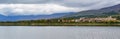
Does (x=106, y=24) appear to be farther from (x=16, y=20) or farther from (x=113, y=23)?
(x=16, y=20)

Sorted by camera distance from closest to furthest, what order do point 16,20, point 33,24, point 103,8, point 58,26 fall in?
point 58,26, point 33,24, point 16,20, point 103,8

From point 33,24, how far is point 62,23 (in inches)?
162

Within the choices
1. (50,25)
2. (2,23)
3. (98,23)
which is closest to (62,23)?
(50,25)

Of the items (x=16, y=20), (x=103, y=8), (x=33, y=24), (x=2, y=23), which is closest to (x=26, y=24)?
(x=33, y=24)

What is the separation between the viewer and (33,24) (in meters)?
49.0

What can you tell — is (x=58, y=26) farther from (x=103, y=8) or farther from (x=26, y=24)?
(x=103, y=8)

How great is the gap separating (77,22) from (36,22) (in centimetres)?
579

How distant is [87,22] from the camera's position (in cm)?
4838

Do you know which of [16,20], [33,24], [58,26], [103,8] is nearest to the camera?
[58,26]

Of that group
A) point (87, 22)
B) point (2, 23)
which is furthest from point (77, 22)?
point (2, 23)

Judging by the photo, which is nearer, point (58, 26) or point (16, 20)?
point (58, 26)

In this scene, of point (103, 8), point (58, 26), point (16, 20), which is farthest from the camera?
point (103, 8)

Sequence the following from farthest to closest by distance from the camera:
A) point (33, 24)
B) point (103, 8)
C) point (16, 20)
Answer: point (103, 8) < point (16, 20) < point (33, 24)

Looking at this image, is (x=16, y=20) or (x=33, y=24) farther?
(x=16, y=20)
